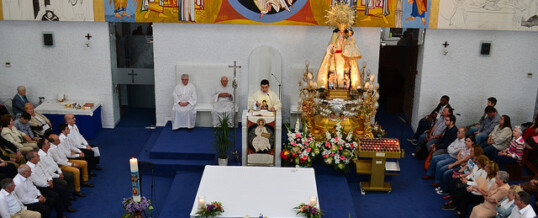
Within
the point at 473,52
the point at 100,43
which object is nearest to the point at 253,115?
the point at 100,43

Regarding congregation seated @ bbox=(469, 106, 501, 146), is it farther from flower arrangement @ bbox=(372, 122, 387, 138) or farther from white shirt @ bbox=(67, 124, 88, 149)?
white shirt @ bbox=(67, 124, 88, 149)

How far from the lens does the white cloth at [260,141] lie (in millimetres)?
10531

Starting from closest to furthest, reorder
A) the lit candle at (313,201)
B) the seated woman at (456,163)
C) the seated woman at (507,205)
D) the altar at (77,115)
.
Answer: the seated woman at (507,205) < the lit candle at (313,201) < the seated woman at (456,163) < the altar at (77,115)

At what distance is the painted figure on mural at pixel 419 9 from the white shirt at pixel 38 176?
814 centimetres

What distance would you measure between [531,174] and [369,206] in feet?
12.0

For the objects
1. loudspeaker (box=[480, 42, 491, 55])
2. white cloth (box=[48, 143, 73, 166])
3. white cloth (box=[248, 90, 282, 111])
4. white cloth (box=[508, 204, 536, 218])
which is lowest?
white cloth (box=[508, 204, 536, 218])

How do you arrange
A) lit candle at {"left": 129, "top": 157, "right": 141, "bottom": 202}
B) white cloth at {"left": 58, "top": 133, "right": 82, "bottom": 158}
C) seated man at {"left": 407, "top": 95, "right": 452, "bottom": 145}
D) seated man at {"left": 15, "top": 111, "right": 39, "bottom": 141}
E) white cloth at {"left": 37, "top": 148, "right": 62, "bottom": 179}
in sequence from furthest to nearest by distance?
seated man at {"left": 407, "top": 95, "right": 452, "bottom": 145}, seated man at {"left": 15, "top": 111, "right": 39, "bottom": 141}, white cloth at {"left": 58, "top": 133, "right": 82, "bottom": 158}, white cloth at {"left": 37, "top": 148, "right": 62, "bottom": 179}, lit candle at {"left": 129, "top": 157, "right": 141, "bottom": 202}

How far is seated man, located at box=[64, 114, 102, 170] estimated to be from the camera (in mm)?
10656

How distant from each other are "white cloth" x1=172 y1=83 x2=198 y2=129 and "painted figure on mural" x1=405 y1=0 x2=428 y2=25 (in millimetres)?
5171

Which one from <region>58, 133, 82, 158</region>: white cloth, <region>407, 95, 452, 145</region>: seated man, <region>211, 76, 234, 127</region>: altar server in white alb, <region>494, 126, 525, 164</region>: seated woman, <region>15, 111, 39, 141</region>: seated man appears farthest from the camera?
<region>211, 76, 234, 127</region>: altar server in white alb

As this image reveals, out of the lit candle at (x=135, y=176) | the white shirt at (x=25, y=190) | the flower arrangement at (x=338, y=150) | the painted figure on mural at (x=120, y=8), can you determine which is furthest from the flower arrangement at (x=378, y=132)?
the white shirt at (x=25, y=190)

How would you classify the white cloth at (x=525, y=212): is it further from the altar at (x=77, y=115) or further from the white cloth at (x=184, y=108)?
the altar at (x=77, y=115)

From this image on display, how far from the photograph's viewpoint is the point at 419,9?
1238cm

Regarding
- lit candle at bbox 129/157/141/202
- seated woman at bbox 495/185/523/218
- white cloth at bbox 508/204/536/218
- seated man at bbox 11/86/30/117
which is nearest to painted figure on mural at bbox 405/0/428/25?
seated woman at bbox 495/185/523/218
